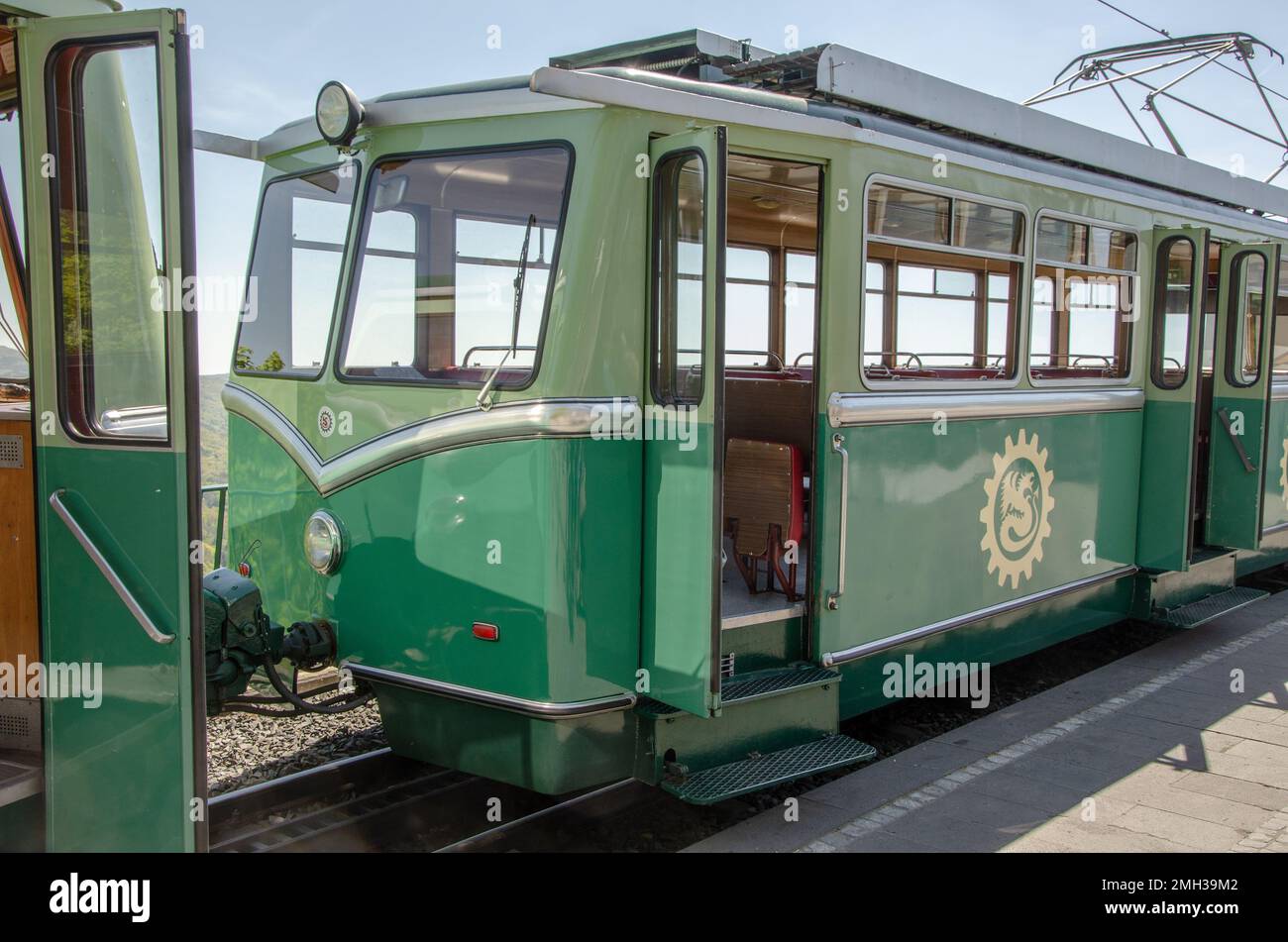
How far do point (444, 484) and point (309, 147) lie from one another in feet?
5.90

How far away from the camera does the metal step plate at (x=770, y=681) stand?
177 inches

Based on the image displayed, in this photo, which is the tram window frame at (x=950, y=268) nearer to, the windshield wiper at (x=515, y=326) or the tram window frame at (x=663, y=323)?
the tram window frame at (x=663, y=323)

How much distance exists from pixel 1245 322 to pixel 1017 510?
291cm

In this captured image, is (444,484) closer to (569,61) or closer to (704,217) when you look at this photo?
(704,217)

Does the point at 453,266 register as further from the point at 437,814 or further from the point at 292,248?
the point at 437,814

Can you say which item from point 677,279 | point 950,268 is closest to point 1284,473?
point 950,268

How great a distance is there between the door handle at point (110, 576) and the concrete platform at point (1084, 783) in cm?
228

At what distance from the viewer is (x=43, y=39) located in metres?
3.15

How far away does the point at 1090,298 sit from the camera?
6801 millimetres

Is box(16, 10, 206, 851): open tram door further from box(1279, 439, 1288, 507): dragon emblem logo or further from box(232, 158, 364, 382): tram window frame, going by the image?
box(1279, 439, 1288, 507): dragon emblem logo

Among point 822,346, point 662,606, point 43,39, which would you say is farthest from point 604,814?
point 43,39

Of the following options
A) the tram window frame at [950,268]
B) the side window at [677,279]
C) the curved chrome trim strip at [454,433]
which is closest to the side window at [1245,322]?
the tram window frame at [950,268]

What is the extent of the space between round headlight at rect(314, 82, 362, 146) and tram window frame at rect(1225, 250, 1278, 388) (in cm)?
610

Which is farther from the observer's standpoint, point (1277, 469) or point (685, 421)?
point (1277, 469)
